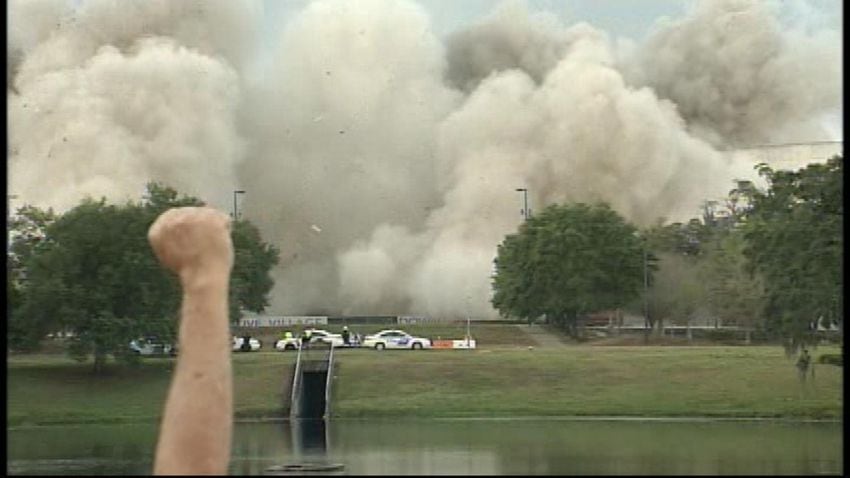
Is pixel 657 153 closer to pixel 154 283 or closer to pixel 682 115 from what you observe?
pixel 682 115

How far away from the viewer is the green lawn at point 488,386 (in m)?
44.0

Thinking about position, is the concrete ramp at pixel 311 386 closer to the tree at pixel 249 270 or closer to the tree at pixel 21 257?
the tree at pixel 249 270

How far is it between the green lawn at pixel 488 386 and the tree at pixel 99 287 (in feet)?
5.01

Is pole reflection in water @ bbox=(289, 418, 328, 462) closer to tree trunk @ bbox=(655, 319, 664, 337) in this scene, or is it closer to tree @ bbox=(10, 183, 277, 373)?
tree @ bbox=(10, 183, 277, 373)

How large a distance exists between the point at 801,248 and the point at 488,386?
1040cm

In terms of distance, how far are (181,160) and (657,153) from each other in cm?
2807

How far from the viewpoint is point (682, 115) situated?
10375 cm

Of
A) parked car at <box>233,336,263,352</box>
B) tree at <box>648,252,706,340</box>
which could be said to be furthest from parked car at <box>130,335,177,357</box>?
tree at <box>648,252,706,340</box>

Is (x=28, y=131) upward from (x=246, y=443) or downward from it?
upward

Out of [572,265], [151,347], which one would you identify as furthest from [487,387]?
[572,265]

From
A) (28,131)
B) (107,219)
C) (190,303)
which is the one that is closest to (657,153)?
(28,131)

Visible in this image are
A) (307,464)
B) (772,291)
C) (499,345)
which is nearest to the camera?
(307,464)

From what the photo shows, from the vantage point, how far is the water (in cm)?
2544

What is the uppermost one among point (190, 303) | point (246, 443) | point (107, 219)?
point (107, 219)
